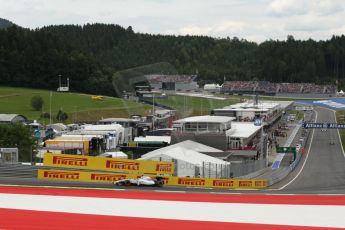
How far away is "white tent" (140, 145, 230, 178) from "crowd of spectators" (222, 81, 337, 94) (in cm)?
12756

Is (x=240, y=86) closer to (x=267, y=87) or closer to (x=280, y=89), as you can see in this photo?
(x=267, y=87)

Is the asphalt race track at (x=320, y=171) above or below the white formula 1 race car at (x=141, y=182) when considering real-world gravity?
below

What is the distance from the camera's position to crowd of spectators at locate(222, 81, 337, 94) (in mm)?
165875

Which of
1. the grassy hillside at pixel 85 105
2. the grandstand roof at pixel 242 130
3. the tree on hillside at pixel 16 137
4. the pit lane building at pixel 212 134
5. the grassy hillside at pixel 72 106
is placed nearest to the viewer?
the tree on hillside at pixel 16 137

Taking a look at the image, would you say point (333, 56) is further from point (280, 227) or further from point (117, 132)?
point (280, 227)

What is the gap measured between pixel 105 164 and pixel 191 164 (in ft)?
24.9

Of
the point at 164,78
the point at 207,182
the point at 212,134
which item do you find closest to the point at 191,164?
the point at 207,182

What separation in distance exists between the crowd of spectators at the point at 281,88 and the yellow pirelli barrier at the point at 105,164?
13432 centimetres

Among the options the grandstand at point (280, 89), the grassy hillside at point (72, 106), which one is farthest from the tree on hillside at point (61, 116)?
the grandstand at point (280, 89)

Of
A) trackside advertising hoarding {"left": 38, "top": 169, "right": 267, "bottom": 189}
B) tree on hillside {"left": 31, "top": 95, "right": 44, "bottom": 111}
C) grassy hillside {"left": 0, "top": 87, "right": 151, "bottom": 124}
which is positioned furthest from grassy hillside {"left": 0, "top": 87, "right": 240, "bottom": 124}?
trackside advertising hoarding {"left": 38, "top": 169, "right": 267, "bottom": 189}

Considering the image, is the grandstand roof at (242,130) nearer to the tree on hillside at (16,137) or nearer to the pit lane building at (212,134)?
the pit lane building at (212,134)

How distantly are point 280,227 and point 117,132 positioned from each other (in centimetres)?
4178

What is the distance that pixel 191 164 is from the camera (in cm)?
3494

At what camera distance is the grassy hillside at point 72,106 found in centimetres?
8321
